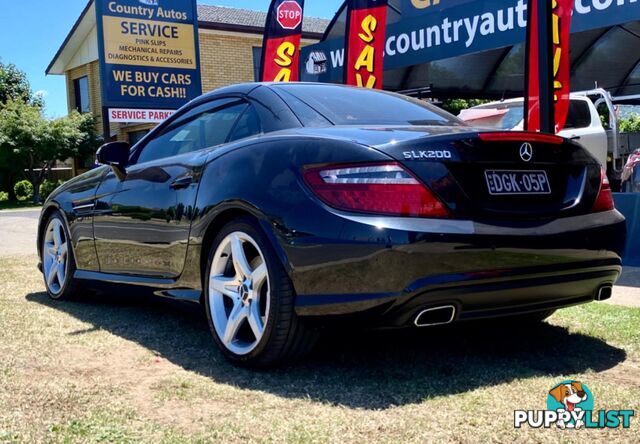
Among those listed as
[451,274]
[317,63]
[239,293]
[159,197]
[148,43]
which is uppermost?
[148,43]

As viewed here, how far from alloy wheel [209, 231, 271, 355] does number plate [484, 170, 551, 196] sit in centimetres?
108

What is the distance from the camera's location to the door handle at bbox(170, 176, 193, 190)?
3.87 meters

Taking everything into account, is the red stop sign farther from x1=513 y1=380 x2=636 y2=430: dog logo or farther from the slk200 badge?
x1=513 y1=380 x2=636 y2=430: dog logo

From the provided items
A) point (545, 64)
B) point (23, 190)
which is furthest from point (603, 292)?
point (23, 190)

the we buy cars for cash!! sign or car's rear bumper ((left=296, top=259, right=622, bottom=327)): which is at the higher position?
the we buy cars for cash!! sign

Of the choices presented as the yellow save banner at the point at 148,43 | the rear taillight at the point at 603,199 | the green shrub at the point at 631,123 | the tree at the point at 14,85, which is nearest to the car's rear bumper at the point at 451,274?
the rear taillight at the point at 603,199

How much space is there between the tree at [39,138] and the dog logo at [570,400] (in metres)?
25.5

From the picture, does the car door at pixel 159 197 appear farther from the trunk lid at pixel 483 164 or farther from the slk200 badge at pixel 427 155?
the slk200 badge at pixel 427 155

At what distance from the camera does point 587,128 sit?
34.1 ft

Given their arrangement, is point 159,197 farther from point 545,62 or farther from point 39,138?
point 39,138

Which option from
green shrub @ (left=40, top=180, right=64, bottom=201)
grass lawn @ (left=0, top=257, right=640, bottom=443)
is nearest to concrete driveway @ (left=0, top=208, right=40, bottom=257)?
grass lawn @ (left=0, top=257, right=640, bottom=443)

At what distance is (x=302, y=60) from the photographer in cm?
1636

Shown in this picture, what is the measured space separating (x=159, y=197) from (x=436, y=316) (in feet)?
6.18

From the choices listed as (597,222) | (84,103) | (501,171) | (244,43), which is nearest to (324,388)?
(501,171)
